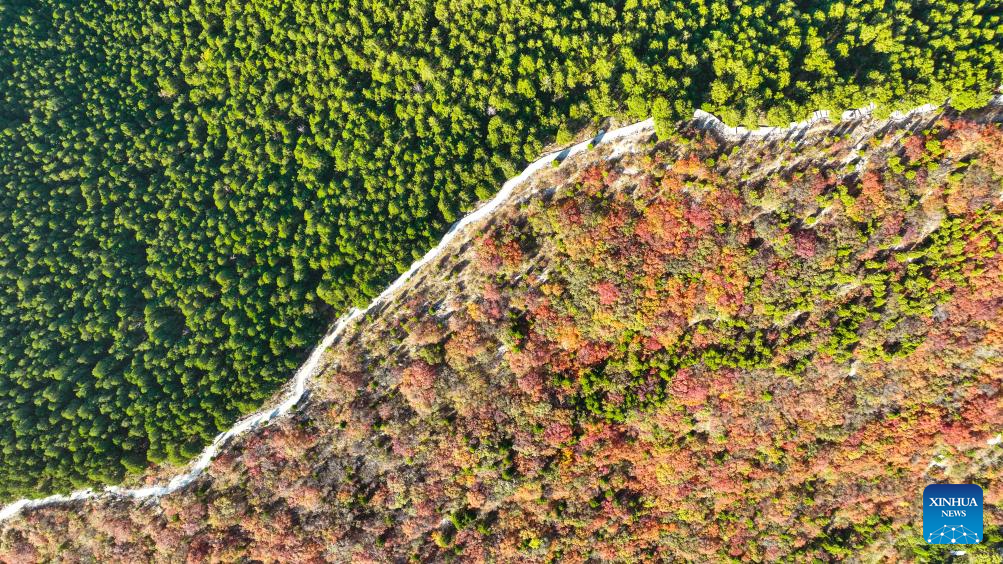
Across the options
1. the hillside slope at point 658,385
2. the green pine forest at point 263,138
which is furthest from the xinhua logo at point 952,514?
the green pine forest at point 263,138

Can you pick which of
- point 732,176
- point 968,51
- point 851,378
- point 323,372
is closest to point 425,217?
point 323,372

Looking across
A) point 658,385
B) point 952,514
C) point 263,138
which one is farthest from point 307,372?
point 952,514

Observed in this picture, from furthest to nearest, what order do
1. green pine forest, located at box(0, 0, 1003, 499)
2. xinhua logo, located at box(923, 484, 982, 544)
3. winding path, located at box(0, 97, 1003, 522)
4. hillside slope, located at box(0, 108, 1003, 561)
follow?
1. xinhua logo, located at box(923, 484, 982, 544)
2. winding path, located at box(0, 97, 1003, 522)
3. green pine forest, located at box(0, 0, 1003, 499)
4. hillside slope, located at box(0, 108, 1003, 561)

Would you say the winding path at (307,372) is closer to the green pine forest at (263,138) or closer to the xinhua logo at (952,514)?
the green pine forest at (263,138)

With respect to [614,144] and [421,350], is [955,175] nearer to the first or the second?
[614,144]

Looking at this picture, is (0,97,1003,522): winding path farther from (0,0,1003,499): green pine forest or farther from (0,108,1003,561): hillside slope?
(0,0,1003,499): green pine forest

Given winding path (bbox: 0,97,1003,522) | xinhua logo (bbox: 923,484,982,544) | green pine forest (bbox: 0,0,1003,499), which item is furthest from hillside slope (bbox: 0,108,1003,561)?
green pine forest (bbox: 0,0,1003,499)
